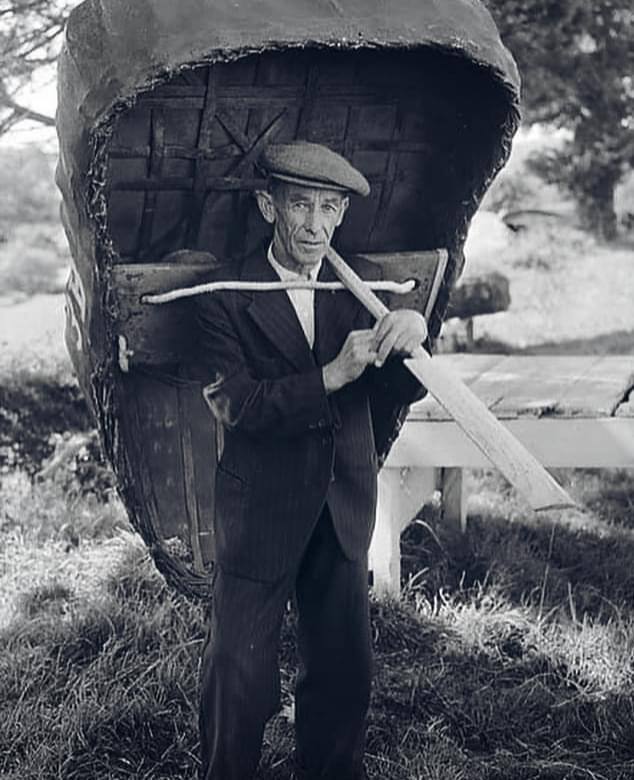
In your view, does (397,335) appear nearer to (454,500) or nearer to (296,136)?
(296,136)

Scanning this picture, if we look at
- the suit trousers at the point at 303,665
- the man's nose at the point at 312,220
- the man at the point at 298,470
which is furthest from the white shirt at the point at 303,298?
the suit trousers at the point at 303,665

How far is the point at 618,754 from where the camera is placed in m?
3.89

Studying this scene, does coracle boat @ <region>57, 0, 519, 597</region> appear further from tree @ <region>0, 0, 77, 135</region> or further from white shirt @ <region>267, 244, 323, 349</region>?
tree @ <region>0, 0, 77, 135</region>

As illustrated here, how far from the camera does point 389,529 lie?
15.9 ft

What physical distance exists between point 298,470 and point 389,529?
6.36 feet

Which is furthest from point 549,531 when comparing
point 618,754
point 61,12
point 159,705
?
point 61,12

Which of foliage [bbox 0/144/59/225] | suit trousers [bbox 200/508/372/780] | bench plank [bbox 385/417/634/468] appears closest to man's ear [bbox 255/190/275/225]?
suit trousers [bbox 200/508/372/780]

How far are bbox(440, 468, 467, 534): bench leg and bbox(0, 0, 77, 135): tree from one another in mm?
2473

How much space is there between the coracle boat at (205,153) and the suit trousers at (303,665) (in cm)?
55

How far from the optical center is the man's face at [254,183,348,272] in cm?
285

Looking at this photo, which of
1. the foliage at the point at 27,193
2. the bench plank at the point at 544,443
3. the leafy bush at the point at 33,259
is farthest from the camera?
the leafy bush at the point at 33,259

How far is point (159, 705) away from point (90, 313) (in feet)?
4.57

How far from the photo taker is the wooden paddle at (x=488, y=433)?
8.75ft

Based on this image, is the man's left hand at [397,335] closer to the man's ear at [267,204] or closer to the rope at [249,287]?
the rope at [249,287]
